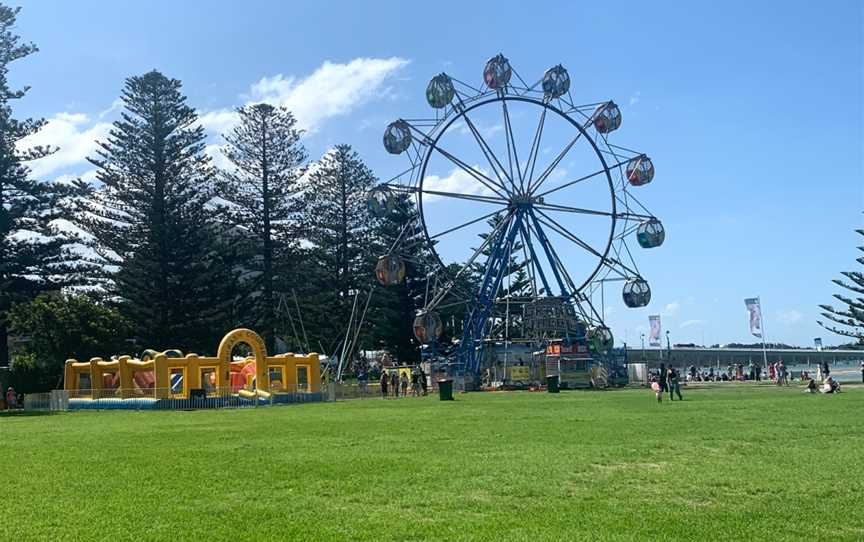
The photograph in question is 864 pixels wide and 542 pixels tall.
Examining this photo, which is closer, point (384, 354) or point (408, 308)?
point (408, 308)

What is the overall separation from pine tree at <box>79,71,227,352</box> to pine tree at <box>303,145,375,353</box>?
26.8 ft

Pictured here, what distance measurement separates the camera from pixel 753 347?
117500 millimetres

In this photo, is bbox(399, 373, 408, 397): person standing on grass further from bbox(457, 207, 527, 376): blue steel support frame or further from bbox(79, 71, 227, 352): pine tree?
bbox(79, 71, 227, 352): pine tree

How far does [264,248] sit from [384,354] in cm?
1363

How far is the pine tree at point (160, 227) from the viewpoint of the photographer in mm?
49406

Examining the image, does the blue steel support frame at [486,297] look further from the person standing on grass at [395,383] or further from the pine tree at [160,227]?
the pine tree at [160,227]

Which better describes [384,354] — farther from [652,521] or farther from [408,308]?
[652,521]

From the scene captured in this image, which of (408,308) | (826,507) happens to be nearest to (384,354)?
(408,308)

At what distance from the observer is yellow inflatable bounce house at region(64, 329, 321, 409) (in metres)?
30.2

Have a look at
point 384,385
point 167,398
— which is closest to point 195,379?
point 167,398

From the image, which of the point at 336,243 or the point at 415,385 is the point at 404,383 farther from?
the point at 336,243

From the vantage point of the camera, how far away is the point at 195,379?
3130cm

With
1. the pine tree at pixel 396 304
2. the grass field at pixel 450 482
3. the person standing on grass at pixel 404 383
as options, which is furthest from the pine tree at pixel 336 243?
the grass field at pixel 450 482

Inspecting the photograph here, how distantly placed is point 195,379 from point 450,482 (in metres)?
23.6
